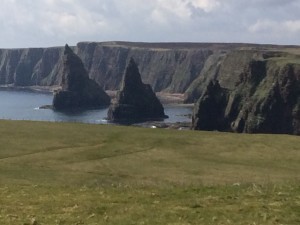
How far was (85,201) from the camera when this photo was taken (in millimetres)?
19172

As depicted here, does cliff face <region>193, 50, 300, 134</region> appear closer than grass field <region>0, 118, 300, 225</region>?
No

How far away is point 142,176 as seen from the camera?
32188mm

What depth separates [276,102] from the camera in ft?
531

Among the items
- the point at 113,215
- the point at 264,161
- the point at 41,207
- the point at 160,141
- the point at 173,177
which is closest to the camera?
the point at 113,215

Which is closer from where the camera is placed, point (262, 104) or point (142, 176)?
point (142, 176)

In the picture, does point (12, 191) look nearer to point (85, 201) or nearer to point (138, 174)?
point (85, 201)

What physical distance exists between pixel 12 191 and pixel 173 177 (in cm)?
1243

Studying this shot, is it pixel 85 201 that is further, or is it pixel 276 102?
pixel 276 102

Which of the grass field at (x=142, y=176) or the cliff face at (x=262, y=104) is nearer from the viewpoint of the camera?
the grass field at (x=142, y=176)

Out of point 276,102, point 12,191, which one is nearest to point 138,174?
point 12,191

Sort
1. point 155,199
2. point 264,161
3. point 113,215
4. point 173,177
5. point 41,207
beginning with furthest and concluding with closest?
point 264,161 < point 173,177 < point 155,199 < point 41,207 < point 113,215

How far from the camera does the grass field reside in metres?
17.1

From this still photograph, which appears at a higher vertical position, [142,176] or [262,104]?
[262,104]

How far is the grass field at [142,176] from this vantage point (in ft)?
56.2
